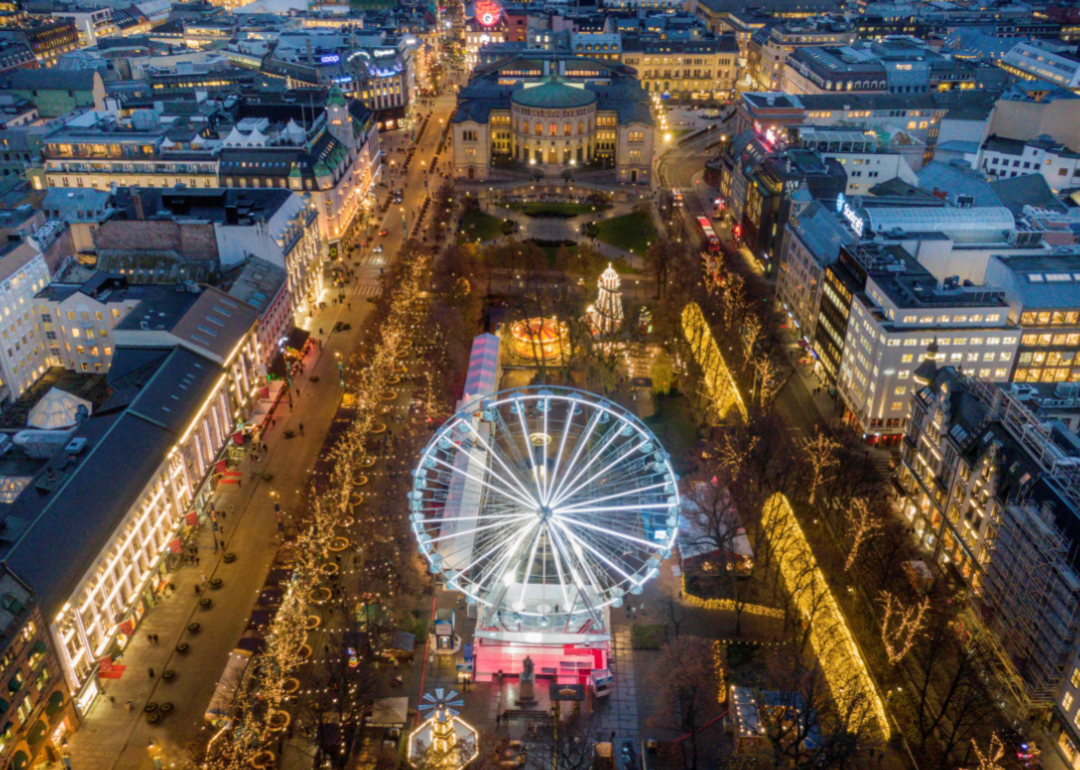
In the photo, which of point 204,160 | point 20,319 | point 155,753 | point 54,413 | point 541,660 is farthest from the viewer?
point 204,160

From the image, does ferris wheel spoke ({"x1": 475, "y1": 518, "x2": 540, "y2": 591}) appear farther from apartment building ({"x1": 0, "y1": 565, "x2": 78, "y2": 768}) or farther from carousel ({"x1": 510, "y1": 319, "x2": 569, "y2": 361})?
carousel ({"x1": 510, "y1": 319, "x2": 569, "y2": 361})

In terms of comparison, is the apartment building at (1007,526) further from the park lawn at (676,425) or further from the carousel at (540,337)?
the carousel at (540,337)

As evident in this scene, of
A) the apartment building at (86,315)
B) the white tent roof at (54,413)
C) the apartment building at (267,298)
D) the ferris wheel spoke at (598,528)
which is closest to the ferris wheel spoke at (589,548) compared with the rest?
the ferris wheel spoke at (598,528)

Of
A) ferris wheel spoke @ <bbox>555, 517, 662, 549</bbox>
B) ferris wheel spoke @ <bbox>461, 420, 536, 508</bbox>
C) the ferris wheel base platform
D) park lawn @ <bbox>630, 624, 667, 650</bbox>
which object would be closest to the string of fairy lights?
the ferris wheel base platform

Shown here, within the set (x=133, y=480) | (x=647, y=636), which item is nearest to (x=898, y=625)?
(x=647, y=636)

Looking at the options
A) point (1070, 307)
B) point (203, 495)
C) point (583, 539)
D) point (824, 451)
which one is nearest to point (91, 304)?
point (203, 495)

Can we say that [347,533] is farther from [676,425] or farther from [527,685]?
[676,425]

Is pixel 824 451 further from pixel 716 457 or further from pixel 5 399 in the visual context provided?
pixel 5 399
